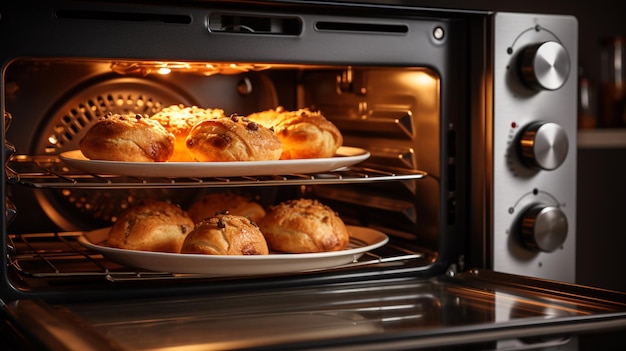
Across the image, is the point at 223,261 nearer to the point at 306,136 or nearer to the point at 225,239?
the point at 225,239

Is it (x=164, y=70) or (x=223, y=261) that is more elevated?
(x=164, y=70)

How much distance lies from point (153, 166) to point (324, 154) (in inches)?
11.7

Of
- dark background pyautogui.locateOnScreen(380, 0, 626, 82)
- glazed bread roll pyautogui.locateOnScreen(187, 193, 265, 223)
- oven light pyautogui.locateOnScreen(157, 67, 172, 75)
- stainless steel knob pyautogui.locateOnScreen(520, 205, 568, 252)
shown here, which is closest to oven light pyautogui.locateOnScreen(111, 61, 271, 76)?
oven light pyautogui.locateOnScreen(157, 67, 172, 75)

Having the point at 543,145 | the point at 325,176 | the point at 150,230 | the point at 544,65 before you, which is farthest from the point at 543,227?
the point at 150,230

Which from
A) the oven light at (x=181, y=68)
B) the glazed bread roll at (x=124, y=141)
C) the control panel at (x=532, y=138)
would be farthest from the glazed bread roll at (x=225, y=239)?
the control panel at (x=532, y=138)

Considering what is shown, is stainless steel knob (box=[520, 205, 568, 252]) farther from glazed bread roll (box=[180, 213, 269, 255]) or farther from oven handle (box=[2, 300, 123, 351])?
oven handle (box=[2, 300, 123, 351])

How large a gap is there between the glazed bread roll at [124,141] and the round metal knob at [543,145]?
1.84 feet

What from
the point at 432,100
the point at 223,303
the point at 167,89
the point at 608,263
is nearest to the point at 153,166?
the point at 223,303

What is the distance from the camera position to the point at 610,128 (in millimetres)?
1923

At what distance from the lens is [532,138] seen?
1305mm

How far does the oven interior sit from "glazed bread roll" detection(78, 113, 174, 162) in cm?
4

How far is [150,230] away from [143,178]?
108 mm

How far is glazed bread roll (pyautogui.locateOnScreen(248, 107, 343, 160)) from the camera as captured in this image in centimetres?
134

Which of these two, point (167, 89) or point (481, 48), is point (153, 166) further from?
point (481, 48)
